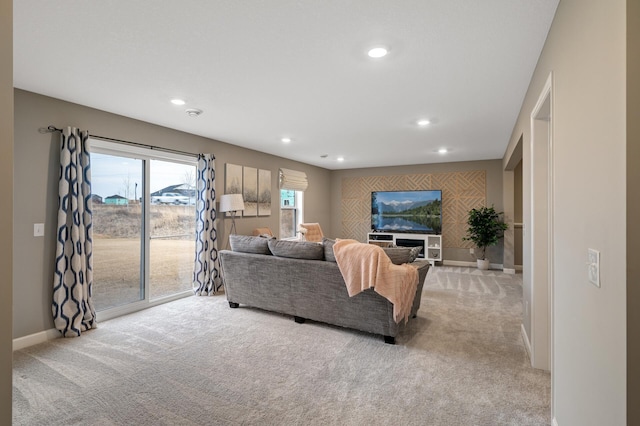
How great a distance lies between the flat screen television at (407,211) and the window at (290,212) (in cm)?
207

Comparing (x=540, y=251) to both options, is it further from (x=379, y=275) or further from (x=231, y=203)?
(x=231, y=203)

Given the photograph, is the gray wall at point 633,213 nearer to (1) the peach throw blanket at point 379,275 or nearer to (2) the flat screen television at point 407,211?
(1) the peach throw blanket at point 379,275

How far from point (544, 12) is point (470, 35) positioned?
40 centimetres

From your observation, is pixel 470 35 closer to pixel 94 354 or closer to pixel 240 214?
pixel 94 354

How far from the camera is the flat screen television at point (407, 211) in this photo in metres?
7.76

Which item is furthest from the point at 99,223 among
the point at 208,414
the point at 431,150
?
the point at 431,150

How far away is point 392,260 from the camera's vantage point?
10.6 ft

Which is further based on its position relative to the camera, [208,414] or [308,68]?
[308,68]

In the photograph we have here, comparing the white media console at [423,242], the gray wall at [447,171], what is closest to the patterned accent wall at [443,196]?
the gray wall at [447,171]

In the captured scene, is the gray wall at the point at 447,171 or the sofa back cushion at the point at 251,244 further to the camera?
the gray wall at the point at 447,171

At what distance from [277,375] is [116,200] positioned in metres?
3.04

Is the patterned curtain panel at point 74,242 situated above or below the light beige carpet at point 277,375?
above

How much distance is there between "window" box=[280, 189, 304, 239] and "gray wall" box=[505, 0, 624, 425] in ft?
19.1

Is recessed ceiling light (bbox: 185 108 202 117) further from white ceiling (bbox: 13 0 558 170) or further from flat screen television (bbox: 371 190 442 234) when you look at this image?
flat screen television (bbox: 371 190 442 234)
